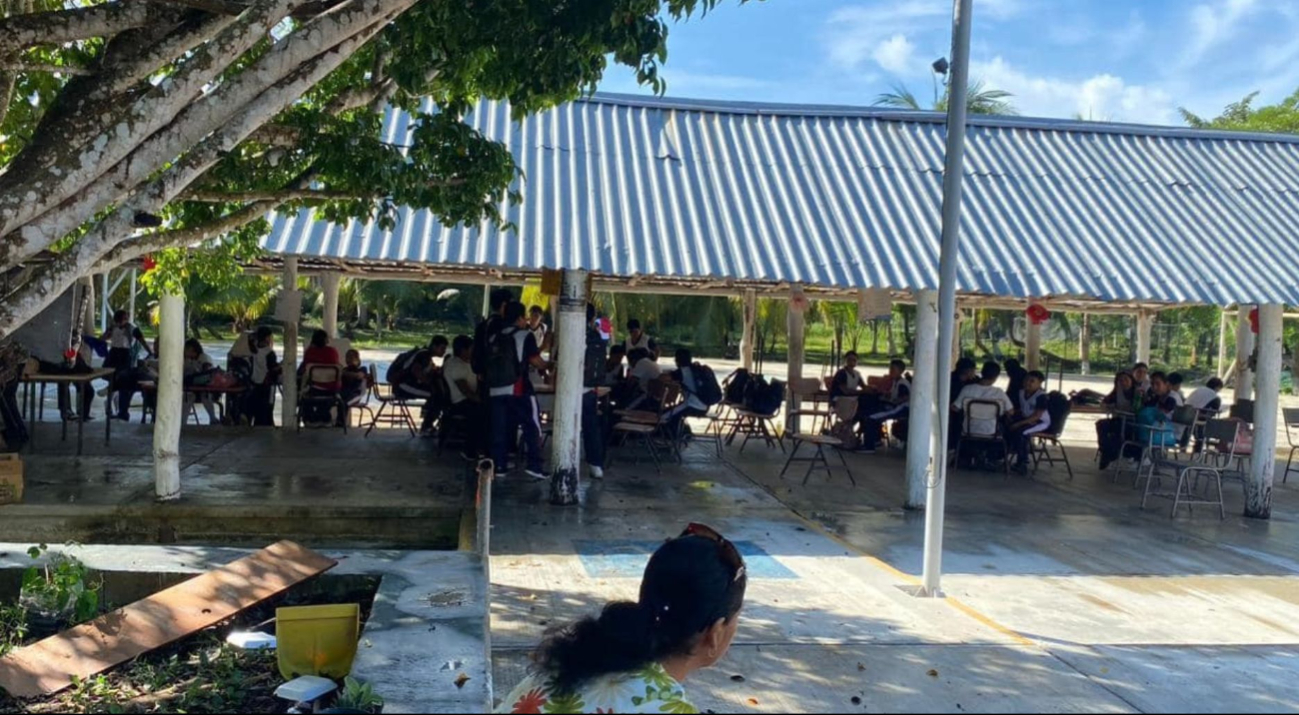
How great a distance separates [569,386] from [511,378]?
820mm

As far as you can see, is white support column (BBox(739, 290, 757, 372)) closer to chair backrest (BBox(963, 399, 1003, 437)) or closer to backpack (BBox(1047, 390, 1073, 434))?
backpack (BBox(1047, 390, 1073, 434))

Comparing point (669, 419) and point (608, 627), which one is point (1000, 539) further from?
point (608, 627)

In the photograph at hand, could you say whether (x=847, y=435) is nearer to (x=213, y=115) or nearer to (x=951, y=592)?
(x=951, y=592)

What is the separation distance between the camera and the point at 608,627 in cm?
216

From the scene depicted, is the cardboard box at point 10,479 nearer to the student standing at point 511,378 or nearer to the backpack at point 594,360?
the student standing at point 511,378

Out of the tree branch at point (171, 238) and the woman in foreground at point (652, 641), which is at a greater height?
the tree branch at point (171, 238)

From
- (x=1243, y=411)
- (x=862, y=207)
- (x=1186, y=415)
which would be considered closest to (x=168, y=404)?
(x=862, y=207)

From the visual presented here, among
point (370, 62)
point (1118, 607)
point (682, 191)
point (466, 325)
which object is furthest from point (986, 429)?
point (466, 325)

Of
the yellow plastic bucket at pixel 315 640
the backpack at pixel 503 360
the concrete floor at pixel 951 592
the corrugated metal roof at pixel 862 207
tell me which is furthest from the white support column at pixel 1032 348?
the yellow plastic bucket at pixel 315 640

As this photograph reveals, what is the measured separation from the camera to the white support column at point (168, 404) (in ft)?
26.5

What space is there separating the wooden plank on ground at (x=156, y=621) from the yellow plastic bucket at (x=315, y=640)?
0.43 metres

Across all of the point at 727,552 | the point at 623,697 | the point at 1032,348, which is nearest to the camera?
the point at 623,697

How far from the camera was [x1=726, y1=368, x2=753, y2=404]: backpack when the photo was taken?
1420 centimetres

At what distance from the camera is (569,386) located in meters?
8.98
